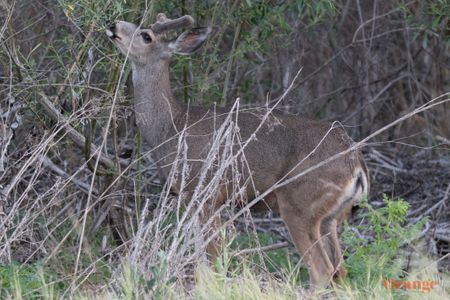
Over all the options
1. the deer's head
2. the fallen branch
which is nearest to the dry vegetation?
the fallen branch

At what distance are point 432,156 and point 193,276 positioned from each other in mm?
5578

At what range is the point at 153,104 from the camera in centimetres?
838

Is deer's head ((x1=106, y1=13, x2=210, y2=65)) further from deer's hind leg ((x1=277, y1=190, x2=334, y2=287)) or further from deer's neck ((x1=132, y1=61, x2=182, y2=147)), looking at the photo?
deer's hind leg ((x1=277, y1=190, x2=334, y2=287))

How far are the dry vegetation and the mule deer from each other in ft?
0.63

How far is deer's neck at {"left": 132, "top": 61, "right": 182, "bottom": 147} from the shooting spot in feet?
27.4

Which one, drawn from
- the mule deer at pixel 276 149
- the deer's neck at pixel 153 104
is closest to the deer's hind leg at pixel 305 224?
the mule deer at pixel 276 149

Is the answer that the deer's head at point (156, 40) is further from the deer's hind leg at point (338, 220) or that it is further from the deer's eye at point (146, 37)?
the deer's hind leg at point (338, 220)

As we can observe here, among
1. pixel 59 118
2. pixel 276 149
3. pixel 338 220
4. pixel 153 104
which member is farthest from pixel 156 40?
pixel 338 220

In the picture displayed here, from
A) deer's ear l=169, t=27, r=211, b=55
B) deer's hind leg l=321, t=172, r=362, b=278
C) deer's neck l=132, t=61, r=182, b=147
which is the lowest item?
deer's hind leg l=321, t=172, r=362, b=278

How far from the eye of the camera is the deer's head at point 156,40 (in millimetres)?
8086

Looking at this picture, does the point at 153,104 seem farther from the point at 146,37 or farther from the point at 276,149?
the point at 276,149

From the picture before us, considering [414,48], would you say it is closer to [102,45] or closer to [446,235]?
[446,235]

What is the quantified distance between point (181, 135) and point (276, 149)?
167cm

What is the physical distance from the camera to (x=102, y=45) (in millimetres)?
8367
